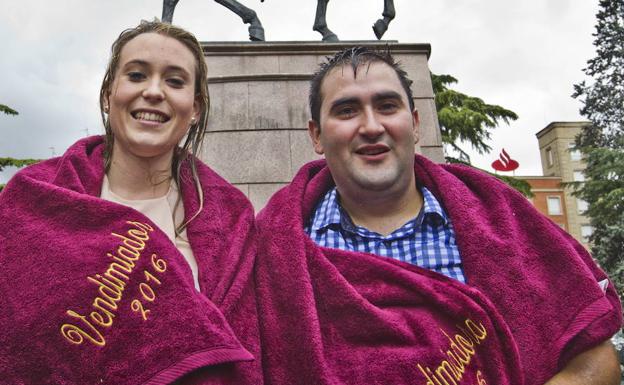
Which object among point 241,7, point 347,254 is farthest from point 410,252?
point 241,7

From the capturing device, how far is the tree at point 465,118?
13.2 m

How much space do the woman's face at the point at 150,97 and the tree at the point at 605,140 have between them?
16.6m

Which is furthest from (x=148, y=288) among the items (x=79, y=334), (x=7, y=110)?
(x=7, y=110)

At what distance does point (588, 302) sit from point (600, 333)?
0.33 feet

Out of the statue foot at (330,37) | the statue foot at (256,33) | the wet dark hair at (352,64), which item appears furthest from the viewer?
the statue foot at (330,37)

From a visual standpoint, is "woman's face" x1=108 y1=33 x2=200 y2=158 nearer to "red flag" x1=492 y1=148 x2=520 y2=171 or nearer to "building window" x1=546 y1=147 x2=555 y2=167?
"red flag" x1=492 y1=148 x2=520 y2=171

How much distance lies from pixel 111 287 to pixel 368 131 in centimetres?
105

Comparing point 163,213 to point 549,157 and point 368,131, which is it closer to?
point 368,131

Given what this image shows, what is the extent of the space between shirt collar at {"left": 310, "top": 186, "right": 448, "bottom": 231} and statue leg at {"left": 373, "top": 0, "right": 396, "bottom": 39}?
14.1ft

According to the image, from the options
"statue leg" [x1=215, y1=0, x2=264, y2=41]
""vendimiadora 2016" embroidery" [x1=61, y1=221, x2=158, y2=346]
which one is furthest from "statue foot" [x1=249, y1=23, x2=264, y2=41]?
""vendimiadora 2016" embroidery" [x1=61, y1=221, x2=158, y2=346]

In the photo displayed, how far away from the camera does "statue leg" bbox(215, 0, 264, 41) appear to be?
5.61 m

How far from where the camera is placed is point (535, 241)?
1.87 meters

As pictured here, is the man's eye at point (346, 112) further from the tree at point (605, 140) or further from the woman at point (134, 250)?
the tree at point (605, 140)

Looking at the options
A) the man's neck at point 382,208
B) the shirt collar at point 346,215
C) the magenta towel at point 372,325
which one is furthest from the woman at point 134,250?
the man's neck at point 382,208
